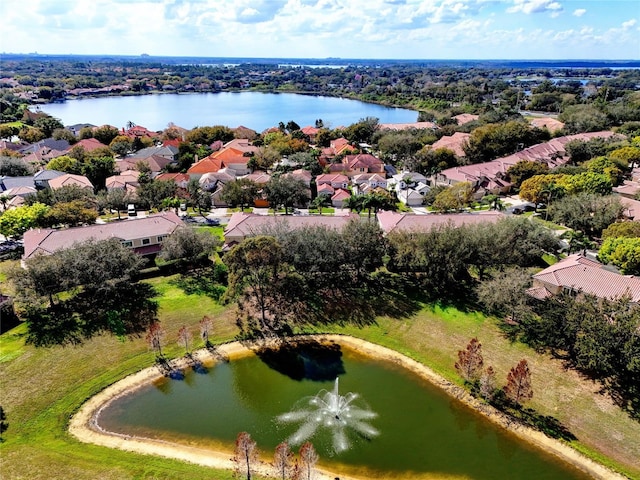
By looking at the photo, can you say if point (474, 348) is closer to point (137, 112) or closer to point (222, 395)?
point (222, 395)

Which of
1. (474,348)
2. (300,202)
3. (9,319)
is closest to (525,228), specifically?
(474,348)

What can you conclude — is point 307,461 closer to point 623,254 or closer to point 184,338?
point 184,338

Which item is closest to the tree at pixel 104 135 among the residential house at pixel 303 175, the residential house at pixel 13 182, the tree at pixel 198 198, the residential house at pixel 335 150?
the residential house at pixel 13 182

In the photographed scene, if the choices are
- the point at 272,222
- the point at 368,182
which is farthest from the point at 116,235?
the point at 368,182

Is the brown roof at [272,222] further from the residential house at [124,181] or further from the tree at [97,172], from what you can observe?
the tree at [97,172]

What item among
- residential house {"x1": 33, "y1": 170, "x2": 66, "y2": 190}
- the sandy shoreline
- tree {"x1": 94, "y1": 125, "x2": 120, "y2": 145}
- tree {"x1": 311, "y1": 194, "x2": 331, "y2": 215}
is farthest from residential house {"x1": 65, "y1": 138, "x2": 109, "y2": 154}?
the sandy shoreline

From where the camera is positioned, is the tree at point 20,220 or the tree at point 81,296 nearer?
the tree at point 81,296
